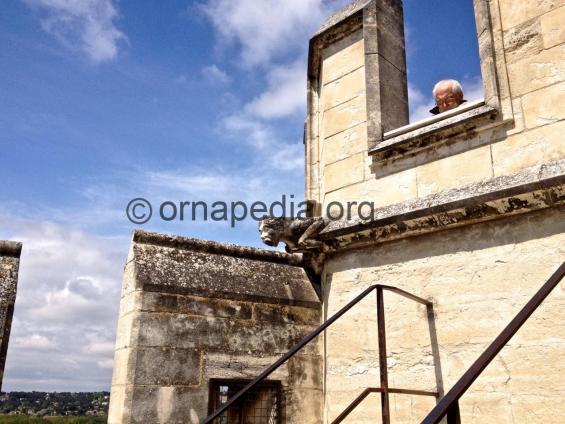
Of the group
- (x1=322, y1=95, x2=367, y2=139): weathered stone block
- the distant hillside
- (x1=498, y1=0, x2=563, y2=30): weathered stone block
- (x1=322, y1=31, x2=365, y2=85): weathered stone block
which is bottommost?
the distant hillside

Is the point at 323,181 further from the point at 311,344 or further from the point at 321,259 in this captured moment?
the point at 311,344

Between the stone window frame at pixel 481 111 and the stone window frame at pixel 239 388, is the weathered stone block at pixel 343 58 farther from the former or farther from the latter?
the stone window frame at pixel 239 388

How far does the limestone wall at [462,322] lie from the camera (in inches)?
105

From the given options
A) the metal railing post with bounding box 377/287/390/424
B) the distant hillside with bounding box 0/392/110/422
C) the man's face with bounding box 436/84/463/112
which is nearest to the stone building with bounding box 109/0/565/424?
the metal railing post with bounding box 377/287/390/424

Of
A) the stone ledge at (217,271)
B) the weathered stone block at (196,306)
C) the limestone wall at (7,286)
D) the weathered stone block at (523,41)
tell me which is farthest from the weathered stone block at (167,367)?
the weathered stone block at (523,41)

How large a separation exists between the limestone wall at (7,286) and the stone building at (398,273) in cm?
63

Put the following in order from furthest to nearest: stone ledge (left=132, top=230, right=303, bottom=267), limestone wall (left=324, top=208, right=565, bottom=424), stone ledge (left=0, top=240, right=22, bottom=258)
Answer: stone ledge (left=132, top=230, right=303, bottom=267), stone ledge (left=0, top=240, right=22, bottom=258), limestone wall (left=324, top=208, right=565, bottom=424)

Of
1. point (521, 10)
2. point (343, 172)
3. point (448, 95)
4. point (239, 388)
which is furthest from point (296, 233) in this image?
point (521, 10)

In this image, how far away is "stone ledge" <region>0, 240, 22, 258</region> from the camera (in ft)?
10.7

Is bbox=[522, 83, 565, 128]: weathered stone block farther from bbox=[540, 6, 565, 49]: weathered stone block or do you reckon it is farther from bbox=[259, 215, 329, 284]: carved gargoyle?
bbox=[259, 215, 329, 284]: carved gargoyle

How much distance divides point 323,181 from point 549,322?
1891 millimetres

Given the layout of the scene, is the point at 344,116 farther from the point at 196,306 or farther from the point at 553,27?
the point at 196,306

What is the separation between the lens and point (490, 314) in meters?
2.91

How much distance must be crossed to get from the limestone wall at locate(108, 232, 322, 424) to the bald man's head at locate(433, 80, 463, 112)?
1746 mm
